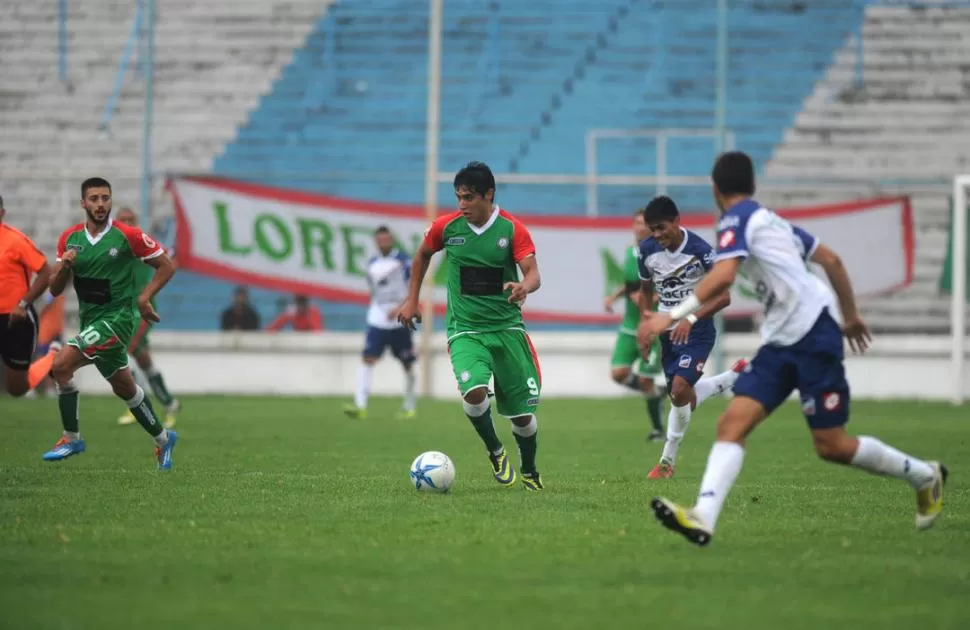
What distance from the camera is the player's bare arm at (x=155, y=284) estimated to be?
1200 cm

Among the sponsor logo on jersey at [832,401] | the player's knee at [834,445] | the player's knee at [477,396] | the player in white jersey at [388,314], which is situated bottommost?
the player in white jersey at [388,314]

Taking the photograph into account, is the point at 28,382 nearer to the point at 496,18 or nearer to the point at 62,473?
the point at 62,473

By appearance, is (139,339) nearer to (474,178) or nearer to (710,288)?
(474,178)

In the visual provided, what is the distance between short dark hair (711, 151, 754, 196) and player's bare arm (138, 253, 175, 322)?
552 cm

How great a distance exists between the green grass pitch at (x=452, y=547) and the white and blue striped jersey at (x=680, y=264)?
58.5 inches

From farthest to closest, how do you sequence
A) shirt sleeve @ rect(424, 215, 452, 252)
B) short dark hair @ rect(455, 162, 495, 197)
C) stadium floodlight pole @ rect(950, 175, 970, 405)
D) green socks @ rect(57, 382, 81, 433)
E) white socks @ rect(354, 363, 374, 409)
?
stadium floodlight pole @ rect(950, 175, 970, 405) → white socks @ rect(354, 363, 374, 409) → green socks @ rect(57, 382, 81, 433) → shirt sleeve @ rect(424, 215, 452, 252) → short dark hair @ rect(455, 162, 495, 197)

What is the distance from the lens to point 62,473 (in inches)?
461

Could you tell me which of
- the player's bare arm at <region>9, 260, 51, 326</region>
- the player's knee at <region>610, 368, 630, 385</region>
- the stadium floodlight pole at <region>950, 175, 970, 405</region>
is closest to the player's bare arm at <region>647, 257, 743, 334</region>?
the player's bare arm at <region>9, 260, 51, 326</region>

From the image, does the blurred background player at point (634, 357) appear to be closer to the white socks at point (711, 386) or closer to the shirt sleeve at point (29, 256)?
the white socks at point (711, 386)

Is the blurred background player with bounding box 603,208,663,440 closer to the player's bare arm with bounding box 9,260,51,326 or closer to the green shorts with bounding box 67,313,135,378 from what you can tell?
the green shorts with bounding box 67,313,135,378

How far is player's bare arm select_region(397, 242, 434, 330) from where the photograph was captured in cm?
1070

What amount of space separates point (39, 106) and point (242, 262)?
29.0 ft

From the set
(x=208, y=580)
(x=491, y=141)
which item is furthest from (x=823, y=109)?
(x=208, y=580)

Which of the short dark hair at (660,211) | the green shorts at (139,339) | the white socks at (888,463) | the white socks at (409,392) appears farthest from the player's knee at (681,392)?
the white socks at (409,392)
